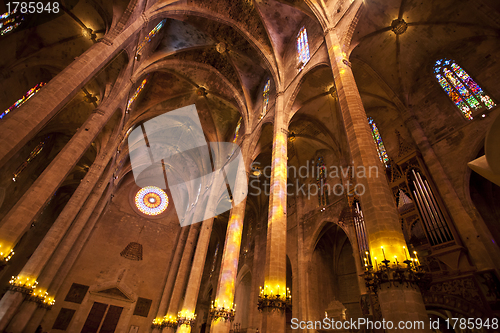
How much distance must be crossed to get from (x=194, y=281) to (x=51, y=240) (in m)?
7.09

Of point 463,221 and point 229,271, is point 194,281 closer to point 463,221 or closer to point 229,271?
Answer: point 229,271

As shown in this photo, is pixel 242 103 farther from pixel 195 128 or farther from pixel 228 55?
pixel 195 128

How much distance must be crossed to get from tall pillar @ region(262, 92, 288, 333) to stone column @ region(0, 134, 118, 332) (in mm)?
9696

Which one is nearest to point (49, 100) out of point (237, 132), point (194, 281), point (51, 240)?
point (51, 240)

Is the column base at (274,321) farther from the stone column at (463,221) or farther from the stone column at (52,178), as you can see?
the stone column at (52,178)

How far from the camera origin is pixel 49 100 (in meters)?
6.55

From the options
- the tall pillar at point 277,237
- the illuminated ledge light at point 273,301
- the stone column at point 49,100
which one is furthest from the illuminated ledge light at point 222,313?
the stone column at point 49,100

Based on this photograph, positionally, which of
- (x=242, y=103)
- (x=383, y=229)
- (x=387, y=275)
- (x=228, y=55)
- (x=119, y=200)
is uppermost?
(x=228, y=55)

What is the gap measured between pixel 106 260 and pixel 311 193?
16.9m

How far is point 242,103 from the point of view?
648 inches

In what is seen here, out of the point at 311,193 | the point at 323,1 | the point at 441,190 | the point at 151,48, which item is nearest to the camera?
the point at 441,190

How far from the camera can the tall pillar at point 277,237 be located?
6922 millimetres

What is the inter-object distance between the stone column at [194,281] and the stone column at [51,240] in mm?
6559

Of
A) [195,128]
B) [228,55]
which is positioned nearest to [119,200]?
[195,128]
